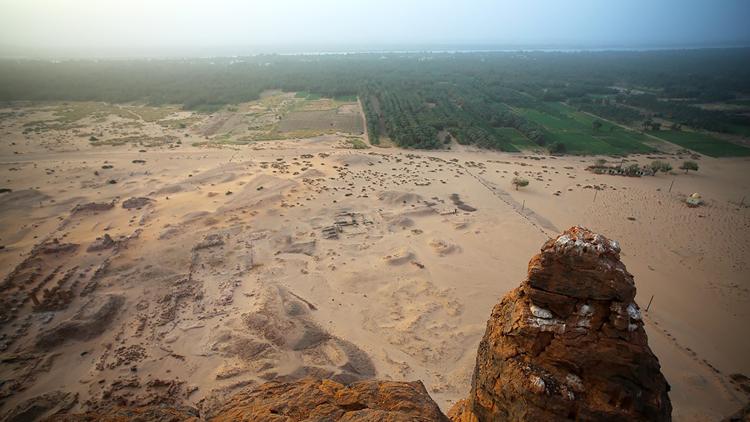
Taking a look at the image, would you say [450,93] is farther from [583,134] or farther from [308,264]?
[308,264]

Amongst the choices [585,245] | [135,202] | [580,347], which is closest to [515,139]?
[135,202]

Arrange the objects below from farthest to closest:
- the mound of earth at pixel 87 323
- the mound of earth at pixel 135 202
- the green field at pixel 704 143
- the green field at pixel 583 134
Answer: the green field at pixel 583 134 → the green field at pixel 704 143 → the mound of earth at pixel 135 202 → the mound of earth at pixel 87 323

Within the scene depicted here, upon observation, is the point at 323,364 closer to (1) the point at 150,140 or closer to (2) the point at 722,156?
(1) the point at 150,140

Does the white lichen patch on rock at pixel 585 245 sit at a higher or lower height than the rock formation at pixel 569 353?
higher

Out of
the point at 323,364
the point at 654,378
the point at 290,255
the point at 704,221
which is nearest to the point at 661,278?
the point at 704,221

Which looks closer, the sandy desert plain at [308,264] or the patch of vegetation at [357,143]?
the sandy desert plain at [308,264]

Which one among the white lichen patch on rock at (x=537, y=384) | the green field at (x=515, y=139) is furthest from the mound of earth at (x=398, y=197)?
the white lichen patch on rock at (x=537, y=384)

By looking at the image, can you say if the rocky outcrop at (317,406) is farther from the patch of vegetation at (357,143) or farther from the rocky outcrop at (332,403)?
the patch of vegetation at (357,143)
